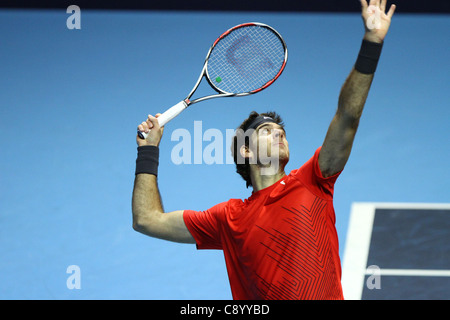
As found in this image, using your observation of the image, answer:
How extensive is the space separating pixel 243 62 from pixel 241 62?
0.01 metres

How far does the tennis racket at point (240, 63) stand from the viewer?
11.6 feet

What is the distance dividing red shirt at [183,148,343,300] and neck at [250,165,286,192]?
0.07 meters

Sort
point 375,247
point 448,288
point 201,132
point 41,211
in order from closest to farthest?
point 448,288 → point 375,247 → point 41,211 → point 201,132

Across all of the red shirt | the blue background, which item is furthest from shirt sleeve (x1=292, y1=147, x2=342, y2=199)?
the blue background

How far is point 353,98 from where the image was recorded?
2.53 m

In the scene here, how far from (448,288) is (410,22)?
351 centimetres

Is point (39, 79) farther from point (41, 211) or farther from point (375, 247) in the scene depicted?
point (375, 247)

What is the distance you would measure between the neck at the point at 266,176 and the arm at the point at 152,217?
18.1 inches

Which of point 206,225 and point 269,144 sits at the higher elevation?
point 269,144

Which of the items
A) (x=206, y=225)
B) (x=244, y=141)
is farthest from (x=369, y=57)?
(x=206, y=225)

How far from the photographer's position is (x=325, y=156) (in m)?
2.66

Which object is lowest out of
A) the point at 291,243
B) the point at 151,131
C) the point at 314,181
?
the point at 291,243

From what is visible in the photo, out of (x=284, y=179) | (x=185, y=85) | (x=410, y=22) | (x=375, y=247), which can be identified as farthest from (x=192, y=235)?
(x=410, y=22)

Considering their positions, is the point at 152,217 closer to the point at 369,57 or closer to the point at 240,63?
the point at 240,63
